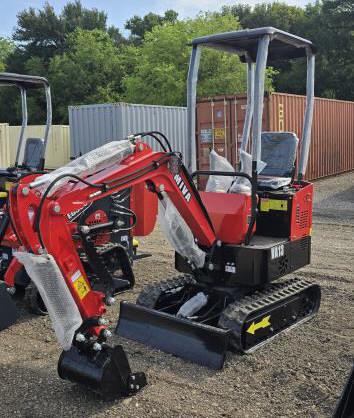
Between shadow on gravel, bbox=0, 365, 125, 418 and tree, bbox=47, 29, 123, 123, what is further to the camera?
tree, bbox=47, 29, 123, 123

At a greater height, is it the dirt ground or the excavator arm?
the excavator arm

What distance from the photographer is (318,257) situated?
8172mm

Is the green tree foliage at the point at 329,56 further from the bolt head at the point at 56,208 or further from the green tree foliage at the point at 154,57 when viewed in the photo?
the bolt head at the point at 56,208

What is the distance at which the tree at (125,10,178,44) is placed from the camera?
54.8 metres

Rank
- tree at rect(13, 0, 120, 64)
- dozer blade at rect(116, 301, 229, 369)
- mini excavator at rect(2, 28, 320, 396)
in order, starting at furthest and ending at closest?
tree at rect(13, 0, 120, 64), dozer blade at rect(116, 301, 229, 369), mini excavator at rect(2, 28, 320, 396)

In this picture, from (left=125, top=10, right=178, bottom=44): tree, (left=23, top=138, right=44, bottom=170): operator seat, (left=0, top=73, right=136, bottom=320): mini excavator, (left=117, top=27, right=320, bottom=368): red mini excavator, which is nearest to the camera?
(left=117, top=27, right=320, bottom=368): red mini excavator

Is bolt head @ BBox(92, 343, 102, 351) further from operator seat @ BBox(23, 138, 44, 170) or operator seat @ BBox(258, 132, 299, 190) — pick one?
Result: operator seat @ BBox(23, 138, 44, 170)

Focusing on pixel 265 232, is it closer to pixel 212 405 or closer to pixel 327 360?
pixel 327 360

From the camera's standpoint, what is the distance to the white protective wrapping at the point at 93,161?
3924 mm

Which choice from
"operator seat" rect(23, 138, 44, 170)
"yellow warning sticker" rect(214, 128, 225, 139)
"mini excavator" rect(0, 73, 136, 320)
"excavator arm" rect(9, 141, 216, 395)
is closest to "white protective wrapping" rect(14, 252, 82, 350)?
"excavator arm" rect(9, 141, 216, 395)

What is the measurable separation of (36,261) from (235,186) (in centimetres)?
216

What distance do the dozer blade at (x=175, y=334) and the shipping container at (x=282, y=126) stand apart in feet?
30.7

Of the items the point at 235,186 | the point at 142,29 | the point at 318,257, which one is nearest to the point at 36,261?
the point at 235,186

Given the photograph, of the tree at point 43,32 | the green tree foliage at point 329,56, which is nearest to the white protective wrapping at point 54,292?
the green tree foliage at point 329,56
